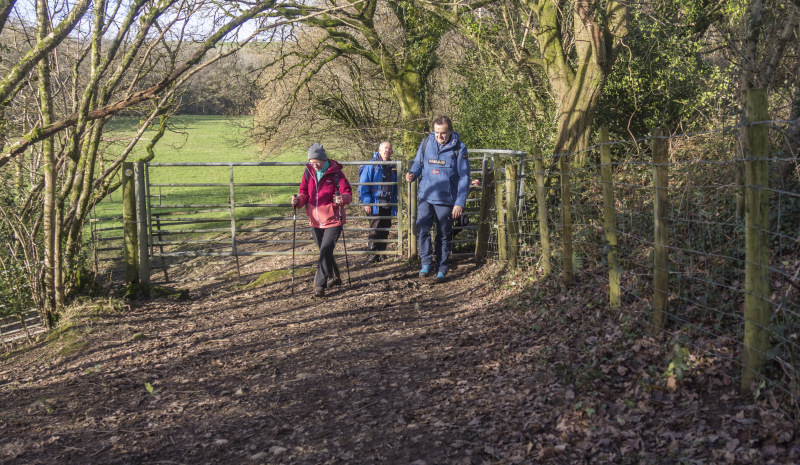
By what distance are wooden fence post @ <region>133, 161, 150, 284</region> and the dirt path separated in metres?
1.51

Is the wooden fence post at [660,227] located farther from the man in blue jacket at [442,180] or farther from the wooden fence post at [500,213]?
the wooden fence post at [500,213]

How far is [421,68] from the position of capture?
1444 centimetres

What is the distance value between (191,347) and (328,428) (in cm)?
280

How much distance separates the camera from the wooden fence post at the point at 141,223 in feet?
28.9

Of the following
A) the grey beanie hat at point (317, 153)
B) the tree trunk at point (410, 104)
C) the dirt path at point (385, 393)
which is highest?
the tree trunk at point (410, 104)

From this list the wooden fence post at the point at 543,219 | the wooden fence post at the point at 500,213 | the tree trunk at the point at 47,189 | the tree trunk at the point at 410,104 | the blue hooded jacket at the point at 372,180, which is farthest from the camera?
the tree trunk at the point at 410,104

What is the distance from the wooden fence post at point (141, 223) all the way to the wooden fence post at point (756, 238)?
7.58 m

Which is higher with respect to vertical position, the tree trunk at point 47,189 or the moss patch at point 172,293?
the tree trunk at point 47,189

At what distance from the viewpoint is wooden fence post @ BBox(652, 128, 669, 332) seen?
4.54m

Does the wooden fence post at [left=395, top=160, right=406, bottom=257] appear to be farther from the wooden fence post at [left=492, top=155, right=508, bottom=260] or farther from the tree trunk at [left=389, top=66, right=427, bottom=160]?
the tree trunk at [left=389, top=66, right=427, bottom=160]

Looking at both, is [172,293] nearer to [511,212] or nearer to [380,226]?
[380,226]

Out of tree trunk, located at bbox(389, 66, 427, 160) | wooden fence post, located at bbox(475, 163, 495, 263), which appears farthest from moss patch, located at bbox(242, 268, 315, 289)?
tree trunk, located at bbox(389, 66, 427, 160)

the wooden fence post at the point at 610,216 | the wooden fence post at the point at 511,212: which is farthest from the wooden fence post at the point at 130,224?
the wooden fence post at the point at 610,216

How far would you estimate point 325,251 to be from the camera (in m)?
8.08
